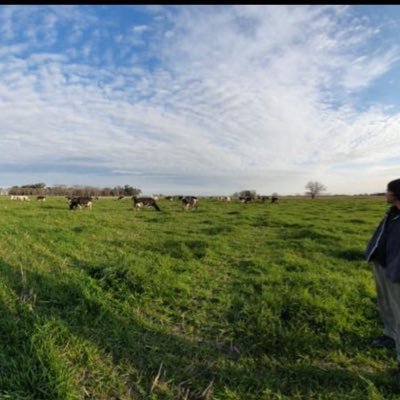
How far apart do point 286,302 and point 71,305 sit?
3.11m

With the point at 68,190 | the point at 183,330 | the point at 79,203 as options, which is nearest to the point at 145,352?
the point at 183,330

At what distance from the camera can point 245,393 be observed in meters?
3.26

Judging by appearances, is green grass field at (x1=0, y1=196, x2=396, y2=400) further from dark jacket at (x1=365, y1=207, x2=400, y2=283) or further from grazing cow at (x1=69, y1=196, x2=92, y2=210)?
grazing cow at (x1=69, y1=196, x2=92, y2=210)

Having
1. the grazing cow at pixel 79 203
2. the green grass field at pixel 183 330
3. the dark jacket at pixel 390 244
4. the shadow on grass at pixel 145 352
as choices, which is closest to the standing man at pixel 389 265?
the dark jacket at pixel 390 244

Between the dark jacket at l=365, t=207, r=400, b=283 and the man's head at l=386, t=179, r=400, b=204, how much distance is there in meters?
0.15

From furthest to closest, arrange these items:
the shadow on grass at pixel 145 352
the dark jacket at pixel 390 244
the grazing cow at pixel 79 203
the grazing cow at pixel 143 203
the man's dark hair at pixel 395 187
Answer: the grazing cow at pixel 143 203 < the grazing cow at pixel 79 203 < the man's dark hair at pixel 395 187 < the dark jacket at pixel 390 244 < the shadow on grass at pixel 145 352

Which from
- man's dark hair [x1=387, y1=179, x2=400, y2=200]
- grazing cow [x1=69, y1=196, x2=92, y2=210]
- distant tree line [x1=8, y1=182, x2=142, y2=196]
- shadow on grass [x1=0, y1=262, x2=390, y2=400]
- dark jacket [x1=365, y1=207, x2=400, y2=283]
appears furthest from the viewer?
distant tree line [x1=8, y1=182, x2=142, y2=196]

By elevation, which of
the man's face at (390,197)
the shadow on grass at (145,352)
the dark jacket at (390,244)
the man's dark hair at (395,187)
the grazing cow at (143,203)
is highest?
the man's dark hair at (395,187)

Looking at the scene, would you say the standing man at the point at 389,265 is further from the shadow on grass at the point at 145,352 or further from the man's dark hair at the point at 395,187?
the shadow on grass at the point at 145,352

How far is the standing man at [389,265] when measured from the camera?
3627mm

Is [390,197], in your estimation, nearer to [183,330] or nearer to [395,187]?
[395,187]

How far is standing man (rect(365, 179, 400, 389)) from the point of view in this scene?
11.9 ft

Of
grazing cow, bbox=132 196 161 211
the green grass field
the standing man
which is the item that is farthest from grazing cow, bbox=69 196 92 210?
the standing man

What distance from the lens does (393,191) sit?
3.73m
